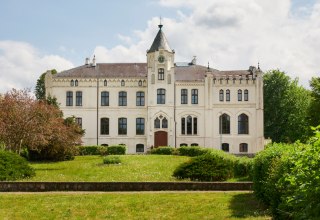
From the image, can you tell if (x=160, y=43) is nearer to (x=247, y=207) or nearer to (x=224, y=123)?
(x=224, y=123)

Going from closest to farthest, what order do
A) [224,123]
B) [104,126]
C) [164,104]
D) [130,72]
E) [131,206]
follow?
1. [131,206]
2. [164,104]
3. [224,123]
4. [104,126]
5. [130,72]

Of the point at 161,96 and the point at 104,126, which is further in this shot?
the point at 104,126

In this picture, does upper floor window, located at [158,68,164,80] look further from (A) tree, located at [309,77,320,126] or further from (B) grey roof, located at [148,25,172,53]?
(A) tree, located at [309,77,320,126]

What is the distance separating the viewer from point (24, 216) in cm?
1605

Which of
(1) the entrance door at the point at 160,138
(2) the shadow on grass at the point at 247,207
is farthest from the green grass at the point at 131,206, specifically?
(1) the entrance door at the point at 160,138

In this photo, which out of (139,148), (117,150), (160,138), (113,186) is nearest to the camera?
(113,186)

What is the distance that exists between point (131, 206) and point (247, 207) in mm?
4084

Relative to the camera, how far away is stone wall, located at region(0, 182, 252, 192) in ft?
67.9

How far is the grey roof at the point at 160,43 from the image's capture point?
58.0 meters

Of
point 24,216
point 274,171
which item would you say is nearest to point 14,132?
point 24,216

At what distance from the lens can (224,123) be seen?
190ft

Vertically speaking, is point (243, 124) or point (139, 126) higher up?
point (243, 124)

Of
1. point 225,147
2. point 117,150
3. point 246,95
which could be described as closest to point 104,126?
point 117,150

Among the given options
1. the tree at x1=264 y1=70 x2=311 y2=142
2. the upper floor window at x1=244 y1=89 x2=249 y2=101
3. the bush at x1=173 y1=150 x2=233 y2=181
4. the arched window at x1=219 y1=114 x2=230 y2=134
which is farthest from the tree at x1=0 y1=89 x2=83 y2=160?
the tree at x1=264 y1=70 x2=311 y2=142
